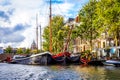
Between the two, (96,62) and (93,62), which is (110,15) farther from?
(93,62)

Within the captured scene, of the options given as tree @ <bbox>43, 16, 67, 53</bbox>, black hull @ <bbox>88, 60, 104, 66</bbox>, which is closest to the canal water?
black hull @ <bbox>88, 60, 104, 66</bbox>

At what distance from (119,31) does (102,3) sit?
26.0 feet

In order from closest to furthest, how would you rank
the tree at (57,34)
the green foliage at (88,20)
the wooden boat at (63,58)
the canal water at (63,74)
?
the canal water at (63,74) < the wooden boat at (63,58) < the green foliage at (88,20) < the tree at (57,34)

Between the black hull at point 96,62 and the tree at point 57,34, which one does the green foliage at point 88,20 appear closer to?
the black hull at point 96,62

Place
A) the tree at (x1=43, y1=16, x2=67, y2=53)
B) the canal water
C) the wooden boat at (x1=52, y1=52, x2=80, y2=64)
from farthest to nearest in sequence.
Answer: the tree at (x1=43, y1=16, x2=67, y2=53)
the wooden boat at (x1=52, y1=52, x2=80, y2=64)
the canal water

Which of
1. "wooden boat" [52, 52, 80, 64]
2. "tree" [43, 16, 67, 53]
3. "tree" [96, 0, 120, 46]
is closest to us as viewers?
"tree" [96, 0, 120, 46]

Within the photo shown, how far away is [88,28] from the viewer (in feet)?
332

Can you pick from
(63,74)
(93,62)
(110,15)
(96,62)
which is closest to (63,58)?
(93,62)

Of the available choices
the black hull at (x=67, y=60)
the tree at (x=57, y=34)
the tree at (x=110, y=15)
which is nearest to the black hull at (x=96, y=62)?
the tree at (x=110, y=15)

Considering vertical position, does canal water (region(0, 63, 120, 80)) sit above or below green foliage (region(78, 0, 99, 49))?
below

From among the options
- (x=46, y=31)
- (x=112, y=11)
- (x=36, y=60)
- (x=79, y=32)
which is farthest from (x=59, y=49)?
(x=112, y=11)

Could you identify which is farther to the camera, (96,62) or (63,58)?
(63,58)

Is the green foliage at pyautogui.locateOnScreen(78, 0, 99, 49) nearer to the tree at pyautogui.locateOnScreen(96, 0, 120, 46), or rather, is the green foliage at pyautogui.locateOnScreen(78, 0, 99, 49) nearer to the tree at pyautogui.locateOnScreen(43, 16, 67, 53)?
the tree at pyautogui.locateOnScreen(96, 0, 120, 46)

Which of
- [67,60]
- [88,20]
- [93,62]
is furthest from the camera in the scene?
[88,20]
